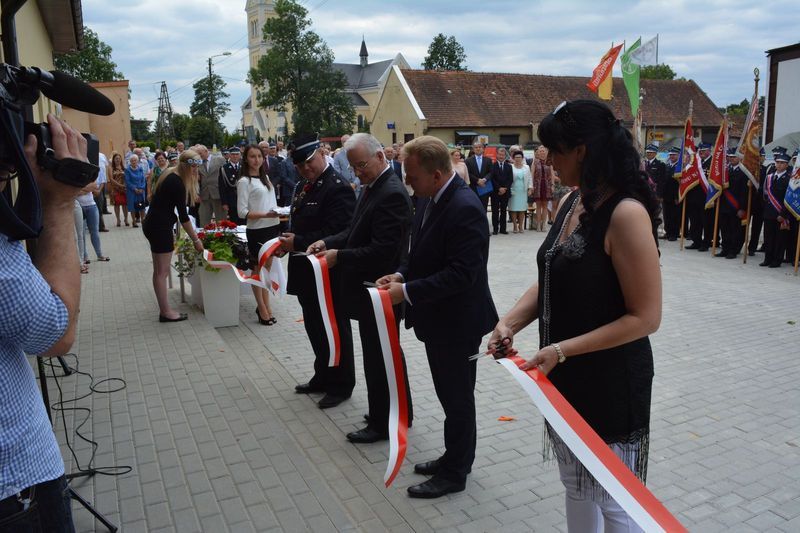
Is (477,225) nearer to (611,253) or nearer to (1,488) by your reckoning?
(611,253)

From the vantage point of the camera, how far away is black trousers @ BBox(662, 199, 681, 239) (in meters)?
15.5

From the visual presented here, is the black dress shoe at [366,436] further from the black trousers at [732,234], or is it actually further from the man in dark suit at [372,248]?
the black trousers at [732,234]

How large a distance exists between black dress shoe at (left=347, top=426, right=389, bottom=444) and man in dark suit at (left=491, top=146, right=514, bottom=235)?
12.3m

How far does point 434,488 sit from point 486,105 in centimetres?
4671

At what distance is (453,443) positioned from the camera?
390cm

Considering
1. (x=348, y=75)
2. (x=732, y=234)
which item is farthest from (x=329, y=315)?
(x=348, y=75)

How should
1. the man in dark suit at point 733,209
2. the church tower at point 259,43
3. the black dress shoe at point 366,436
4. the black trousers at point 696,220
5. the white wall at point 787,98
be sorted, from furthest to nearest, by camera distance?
the church tower at point 259,43, the white wall at point 787,98, the black trousers at point 696,220, the man in dark suit at point 733,209, the black dress shoe at point 366,436

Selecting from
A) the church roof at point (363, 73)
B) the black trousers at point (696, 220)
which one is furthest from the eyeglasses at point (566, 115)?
the church roof at point (363, 73)

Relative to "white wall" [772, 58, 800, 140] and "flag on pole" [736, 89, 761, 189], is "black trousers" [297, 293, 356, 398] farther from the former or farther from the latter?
"white wall" [772, 58, 800, 140]

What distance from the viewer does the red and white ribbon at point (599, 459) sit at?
2.27 metres

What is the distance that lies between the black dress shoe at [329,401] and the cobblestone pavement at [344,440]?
0.07 m

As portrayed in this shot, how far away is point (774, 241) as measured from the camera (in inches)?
475

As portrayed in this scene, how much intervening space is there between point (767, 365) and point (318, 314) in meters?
4.44

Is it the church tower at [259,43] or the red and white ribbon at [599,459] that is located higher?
the church tower at [259,43]
